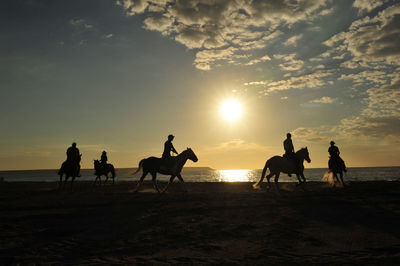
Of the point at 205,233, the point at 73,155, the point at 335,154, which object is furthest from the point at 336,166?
the point at 73,155

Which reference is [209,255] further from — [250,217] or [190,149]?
[190,149]

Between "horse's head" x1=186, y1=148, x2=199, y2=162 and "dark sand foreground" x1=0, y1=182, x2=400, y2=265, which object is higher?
"horse's head" x1=186, y1=148, x2=199, y2=162

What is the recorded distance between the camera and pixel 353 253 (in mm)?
5691

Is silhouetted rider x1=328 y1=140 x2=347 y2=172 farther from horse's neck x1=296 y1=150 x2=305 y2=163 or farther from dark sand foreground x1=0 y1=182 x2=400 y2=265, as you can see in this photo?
dark sand foreground x1=0 y1=182 x2=400 y2=265

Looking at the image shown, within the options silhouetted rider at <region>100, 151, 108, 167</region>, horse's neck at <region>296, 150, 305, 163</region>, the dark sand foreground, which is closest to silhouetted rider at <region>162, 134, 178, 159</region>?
the dark sand foreground

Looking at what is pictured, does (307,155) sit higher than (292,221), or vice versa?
(307,155)

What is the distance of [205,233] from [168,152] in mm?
8506

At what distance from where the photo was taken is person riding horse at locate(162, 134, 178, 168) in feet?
49.7

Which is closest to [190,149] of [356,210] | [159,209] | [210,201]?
[210,201]

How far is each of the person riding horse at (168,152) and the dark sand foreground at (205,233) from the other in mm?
4424

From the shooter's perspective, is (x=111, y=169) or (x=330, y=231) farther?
(x=111, y=169)

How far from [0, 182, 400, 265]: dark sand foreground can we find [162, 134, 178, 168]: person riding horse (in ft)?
14.5

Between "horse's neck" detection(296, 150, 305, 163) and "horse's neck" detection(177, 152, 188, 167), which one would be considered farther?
"horse's neck" detection(296, 150, 305, 163)

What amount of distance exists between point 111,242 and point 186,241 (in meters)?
1.75
